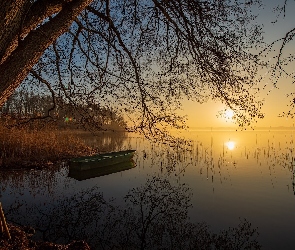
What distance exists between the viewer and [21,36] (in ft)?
7.95

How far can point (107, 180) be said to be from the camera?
11.7 meters

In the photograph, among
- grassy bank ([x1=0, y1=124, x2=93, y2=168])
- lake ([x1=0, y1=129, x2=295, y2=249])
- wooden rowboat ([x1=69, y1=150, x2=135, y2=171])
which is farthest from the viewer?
grassy bank ([x1=0, y1=124, x2=93, y2=168])

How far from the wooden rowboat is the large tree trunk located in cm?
953

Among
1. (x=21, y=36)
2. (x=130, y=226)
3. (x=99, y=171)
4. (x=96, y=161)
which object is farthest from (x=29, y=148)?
(x=21, y=36)

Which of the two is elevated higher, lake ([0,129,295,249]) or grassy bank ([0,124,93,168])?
grassy bank ([0,124,93,168])

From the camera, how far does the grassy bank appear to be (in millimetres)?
12453

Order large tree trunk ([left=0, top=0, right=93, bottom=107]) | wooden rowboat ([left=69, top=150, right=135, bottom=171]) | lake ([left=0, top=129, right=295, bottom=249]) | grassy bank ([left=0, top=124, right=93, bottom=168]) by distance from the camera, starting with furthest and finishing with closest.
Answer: grassy bank ([left=0, top=124, right=93, bottom=168]), wooden rowboat ([left=69, top=150, right=135, bottom=171]), lake ([left=0, top=129, right=295, bottom=249]), large tree trunk ([left=0, top=0, right=93, bottom=107])

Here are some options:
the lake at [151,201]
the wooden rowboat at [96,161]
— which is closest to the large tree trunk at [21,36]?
the lake at [151,201]

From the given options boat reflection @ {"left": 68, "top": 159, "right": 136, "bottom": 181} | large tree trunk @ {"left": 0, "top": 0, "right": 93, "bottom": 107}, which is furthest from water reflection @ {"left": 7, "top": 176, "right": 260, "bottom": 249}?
large tree trunk @ {"left": 0, "top": 0, "right": 93, "bottom": 107}

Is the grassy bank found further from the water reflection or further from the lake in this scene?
the water reflection

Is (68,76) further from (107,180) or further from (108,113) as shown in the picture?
(107,180)

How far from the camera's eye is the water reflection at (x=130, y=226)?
210 inches

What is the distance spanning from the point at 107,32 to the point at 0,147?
10787 mm

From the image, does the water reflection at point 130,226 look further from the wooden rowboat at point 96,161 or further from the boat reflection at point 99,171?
the wooden rowboat at point 96,161
